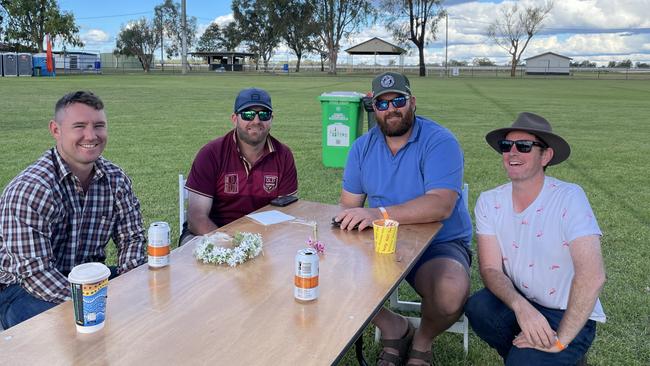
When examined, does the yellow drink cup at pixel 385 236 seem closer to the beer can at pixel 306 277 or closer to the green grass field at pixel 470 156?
the beer can at pixel 306 277

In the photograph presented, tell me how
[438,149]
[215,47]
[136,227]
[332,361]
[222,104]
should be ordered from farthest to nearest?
[215,47], [222,104], [438,149], [136,227], [332,361]

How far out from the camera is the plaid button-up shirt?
102 inches

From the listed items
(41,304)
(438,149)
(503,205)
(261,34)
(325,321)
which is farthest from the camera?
(261,34)

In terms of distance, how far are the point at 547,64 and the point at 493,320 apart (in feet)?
262

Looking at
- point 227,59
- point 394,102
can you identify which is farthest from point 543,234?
point 227,59

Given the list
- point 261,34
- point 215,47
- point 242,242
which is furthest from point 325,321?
point 215,47

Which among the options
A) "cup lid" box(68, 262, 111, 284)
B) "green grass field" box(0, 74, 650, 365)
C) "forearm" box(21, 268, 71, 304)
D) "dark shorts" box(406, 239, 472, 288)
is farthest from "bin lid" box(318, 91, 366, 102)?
"cup lid" box(68, 262, 111, 284)

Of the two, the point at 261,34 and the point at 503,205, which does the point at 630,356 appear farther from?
the point at 261,34

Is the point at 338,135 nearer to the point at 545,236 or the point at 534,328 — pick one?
the point at 545,236

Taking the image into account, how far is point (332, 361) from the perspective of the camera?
5.41ft

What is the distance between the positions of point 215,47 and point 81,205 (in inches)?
3745

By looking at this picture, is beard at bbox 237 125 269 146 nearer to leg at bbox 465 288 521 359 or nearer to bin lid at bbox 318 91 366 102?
leg at bbox 465 288 521 359

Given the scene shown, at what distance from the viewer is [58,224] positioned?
9.17 feet

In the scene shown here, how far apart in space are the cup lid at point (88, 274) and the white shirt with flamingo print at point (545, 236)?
6.30 feet
